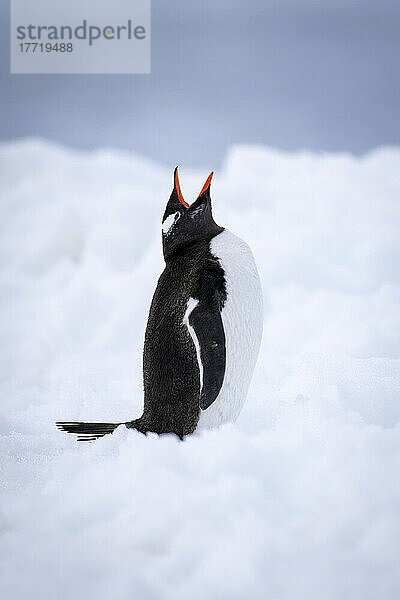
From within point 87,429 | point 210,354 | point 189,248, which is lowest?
point 87,429

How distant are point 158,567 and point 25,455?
1.66 ft

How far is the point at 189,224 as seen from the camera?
1297mm

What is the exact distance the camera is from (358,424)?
1.21 meters

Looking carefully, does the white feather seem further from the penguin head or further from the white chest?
the penguin head

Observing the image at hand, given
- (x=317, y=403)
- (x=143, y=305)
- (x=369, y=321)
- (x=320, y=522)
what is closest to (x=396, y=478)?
(x=320, y=522)

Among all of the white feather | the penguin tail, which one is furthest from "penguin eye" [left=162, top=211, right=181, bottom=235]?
the penguin tail

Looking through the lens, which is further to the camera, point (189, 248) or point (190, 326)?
point (189, 248)

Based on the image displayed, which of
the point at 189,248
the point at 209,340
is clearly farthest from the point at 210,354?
the point at 189,248

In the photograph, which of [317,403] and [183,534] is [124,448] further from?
[317,403]

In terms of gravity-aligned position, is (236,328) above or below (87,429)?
above

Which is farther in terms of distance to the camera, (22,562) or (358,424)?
(358,424)

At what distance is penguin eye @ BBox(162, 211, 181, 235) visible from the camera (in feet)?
4.32

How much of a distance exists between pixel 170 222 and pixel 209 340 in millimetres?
304

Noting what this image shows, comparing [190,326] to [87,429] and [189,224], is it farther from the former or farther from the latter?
[87,429]
